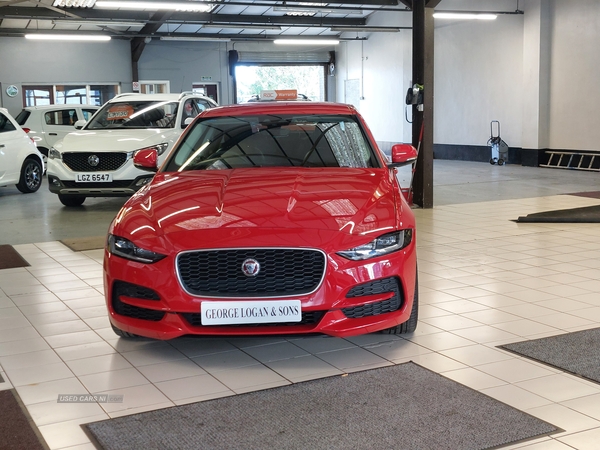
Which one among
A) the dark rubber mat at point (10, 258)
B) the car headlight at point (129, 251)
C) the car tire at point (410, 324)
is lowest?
the dark rubber mat at point (10, 258)

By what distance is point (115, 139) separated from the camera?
421 inches

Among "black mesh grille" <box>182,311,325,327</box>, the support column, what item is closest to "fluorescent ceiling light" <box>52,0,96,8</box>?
the support column

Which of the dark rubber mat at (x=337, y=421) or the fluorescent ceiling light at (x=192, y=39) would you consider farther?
the fluorescent ceiling light at (x=192, y=39)

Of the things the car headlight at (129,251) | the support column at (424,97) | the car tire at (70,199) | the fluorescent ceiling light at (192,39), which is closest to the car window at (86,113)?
the fluorescent ceiling light at (192,39)

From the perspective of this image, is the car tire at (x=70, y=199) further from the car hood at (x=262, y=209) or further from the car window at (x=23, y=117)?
the car hood at (x=262, y=209)

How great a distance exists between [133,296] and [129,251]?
234 millimetres

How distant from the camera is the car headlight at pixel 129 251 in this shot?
3777 millimetres

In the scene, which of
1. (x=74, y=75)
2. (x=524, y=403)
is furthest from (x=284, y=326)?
(x=74, y=75)

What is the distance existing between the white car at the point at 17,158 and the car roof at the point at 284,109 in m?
8.36

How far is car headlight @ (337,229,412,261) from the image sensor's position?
3.73 m

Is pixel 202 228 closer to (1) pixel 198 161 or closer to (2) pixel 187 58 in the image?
(1) pixel 198 161

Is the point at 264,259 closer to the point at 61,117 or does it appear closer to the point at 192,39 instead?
the point at 61,117

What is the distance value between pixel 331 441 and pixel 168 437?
2.18ft

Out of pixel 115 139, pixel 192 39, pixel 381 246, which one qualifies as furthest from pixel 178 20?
pixel 381 246
